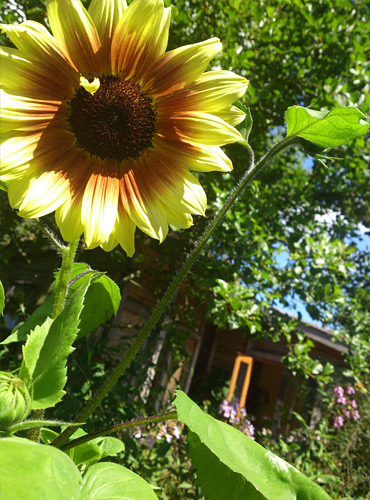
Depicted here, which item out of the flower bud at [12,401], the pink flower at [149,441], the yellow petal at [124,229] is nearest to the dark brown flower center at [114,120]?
the yellow petal at [124,229]

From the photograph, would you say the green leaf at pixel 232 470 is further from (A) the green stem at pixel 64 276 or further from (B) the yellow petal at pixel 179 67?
(B) the yellow petal at pixel 179 67

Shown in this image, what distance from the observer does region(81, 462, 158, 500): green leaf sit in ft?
1.98

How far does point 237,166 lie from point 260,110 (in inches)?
23.0

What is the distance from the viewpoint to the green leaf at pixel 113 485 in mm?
605

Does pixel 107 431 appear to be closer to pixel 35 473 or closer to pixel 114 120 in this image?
pixel 35 473

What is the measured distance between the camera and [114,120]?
0.71 m

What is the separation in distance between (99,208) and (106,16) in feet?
0.89

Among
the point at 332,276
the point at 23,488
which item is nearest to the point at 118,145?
the point at 23,488

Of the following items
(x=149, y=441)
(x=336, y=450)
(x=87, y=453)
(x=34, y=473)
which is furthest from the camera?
(x=336, y=450)

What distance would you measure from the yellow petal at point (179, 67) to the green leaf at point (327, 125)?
5.9 inches

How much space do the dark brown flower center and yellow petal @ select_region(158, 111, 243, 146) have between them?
0.17 feet

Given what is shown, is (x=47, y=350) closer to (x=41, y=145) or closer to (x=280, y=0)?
(x=41, y=145)

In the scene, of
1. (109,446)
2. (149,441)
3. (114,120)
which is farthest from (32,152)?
(149,441)

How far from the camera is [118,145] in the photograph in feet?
2.31
